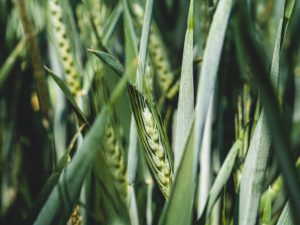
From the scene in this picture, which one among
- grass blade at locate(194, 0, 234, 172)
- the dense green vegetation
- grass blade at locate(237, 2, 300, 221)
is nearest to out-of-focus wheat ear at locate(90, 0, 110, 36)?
the dense green vegetation

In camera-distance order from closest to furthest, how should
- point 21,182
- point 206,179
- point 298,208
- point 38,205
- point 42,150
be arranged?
point 298,208 → point 38,205 → point 206,179 → point 21,182 → point 42,150

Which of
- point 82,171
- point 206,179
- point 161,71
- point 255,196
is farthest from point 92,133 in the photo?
point 161,71

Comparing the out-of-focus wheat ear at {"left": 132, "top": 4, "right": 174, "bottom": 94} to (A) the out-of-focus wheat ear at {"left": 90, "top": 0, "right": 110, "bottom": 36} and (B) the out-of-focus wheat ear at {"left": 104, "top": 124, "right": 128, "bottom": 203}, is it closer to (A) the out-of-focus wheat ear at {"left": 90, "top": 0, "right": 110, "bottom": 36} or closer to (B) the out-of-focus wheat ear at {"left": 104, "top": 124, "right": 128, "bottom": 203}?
(A) the out-of-focus wheat ear at {"left": 90, "top": 0, "right": 110, "bottom": 36}

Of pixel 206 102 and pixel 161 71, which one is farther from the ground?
pixel 161 71

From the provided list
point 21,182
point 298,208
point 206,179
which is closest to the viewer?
point 298,208

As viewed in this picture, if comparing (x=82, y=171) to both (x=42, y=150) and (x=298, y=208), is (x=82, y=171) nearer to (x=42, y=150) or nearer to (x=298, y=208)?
(x=298, y=208)

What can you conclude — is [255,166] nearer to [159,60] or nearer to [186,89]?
[186,89]
